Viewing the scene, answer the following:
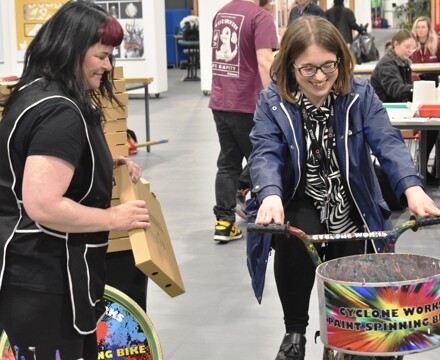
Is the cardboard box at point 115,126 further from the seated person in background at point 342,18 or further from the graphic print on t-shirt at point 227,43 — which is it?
the seated person in background at point 342,18

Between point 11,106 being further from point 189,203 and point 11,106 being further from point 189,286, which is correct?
point 189,203

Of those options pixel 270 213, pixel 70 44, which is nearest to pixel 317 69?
pixel 270 213

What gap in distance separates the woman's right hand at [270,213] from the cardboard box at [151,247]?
322mm

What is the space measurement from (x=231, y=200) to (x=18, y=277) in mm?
3842

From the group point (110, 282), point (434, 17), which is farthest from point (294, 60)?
point (434, 17)

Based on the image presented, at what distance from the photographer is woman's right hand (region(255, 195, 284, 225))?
110 inches

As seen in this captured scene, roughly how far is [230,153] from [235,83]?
46 cm

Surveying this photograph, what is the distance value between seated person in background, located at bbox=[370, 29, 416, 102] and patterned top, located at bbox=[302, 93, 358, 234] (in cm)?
491

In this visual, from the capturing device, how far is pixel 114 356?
350cm

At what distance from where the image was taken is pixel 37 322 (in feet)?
8.19

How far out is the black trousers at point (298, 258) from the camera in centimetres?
326

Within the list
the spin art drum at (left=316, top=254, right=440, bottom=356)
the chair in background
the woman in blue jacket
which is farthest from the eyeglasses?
the chair in background

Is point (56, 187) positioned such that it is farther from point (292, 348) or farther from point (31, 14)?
point (31, 14)

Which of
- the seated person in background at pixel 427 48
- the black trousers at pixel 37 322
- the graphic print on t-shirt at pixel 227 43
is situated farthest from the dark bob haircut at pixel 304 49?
the seated person in background at pixel 427 48
